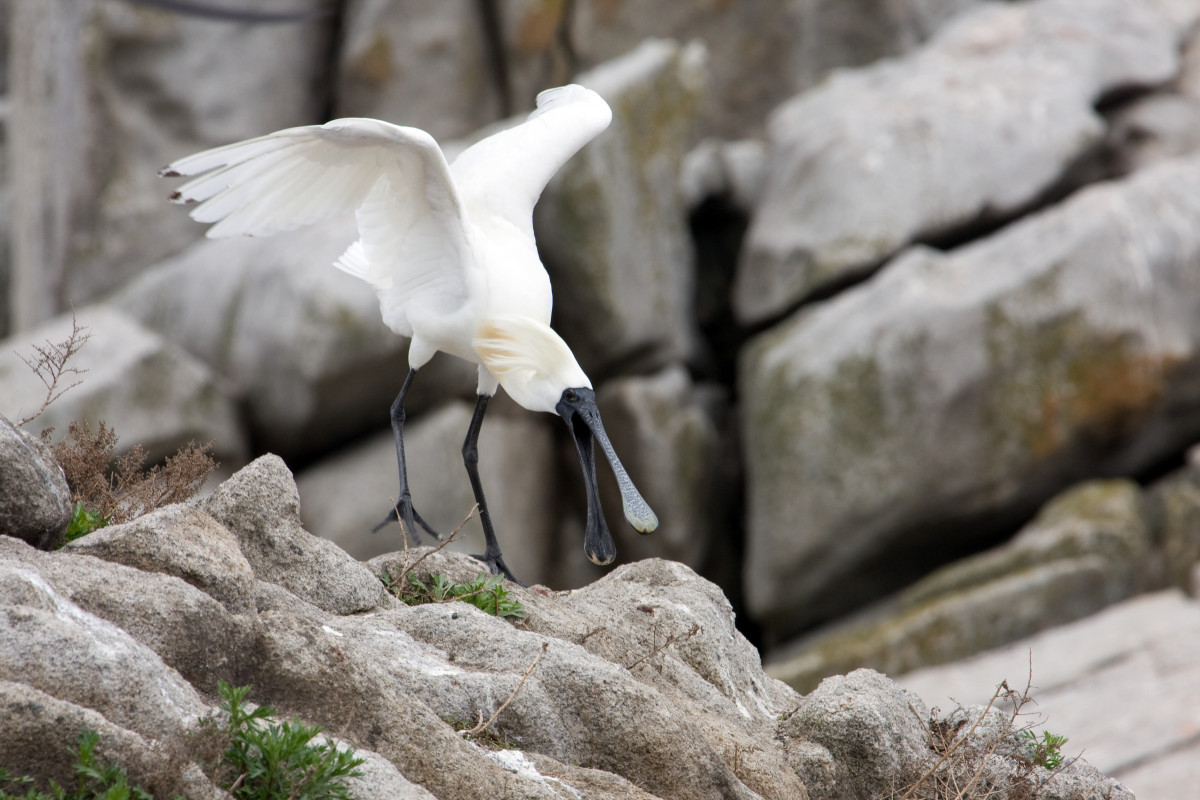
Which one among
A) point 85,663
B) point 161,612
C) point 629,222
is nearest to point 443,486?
point 629,222

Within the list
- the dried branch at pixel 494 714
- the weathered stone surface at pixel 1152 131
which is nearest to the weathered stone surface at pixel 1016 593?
the weathered stone surface at pixel 1152 131

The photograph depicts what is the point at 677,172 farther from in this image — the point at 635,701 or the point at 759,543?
the point at 635,701

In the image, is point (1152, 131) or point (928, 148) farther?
point (1152, 131)

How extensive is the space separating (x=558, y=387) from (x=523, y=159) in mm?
1374

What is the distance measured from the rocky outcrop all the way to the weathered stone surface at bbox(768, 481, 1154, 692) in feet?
19.2

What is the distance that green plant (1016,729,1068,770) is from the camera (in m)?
3.93

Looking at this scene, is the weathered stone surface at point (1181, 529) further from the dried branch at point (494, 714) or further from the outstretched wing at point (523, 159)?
the dried branch at point (494, 714)

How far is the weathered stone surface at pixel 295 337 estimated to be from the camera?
10.8m

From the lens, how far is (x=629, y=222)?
12.2m

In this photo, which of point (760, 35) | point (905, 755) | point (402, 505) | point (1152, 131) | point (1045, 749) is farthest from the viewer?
point (760, 35)

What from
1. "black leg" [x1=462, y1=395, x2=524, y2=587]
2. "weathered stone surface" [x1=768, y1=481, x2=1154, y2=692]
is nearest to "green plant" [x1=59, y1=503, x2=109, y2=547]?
"black leg" [x1=462, y1=395, x2=524, y2=587]

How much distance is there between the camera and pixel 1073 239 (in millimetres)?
10930

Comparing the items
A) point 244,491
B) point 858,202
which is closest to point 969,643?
point 858,202

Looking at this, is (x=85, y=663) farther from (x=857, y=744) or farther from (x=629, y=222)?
(x=629, y=222)
